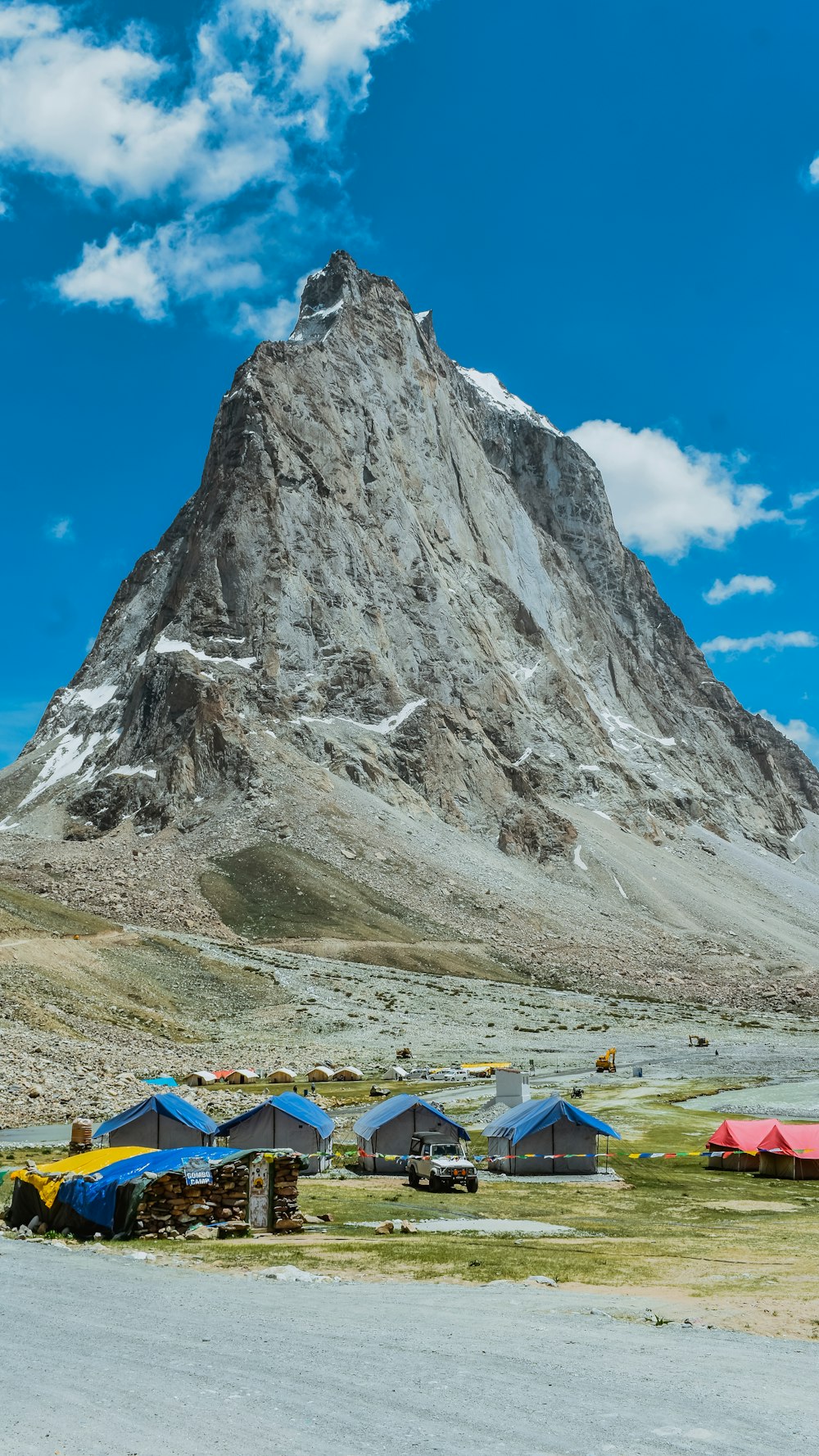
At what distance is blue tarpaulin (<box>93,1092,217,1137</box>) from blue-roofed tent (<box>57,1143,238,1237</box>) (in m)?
7.55

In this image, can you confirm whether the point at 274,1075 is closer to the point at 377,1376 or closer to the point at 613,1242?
the point at 613,1242

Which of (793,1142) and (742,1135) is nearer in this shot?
(793,1142)

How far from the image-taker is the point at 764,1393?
1039 centimetres

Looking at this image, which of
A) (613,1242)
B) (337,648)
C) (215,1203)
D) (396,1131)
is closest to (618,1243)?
(613,1242)

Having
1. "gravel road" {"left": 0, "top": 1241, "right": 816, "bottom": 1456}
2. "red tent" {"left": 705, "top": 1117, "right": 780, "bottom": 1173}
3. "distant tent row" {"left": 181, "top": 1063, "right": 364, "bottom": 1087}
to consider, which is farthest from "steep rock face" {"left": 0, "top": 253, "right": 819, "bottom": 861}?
"gravel road" {"left": 0, "top": 1241, "right": 816, "bottom": 1456}

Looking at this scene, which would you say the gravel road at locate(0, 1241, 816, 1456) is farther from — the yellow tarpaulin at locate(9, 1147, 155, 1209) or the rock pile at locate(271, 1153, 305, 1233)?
the yellow tarpaulin at locate(9, 1147, 155, 1209)

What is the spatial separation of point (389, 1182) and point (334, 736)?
118 metres

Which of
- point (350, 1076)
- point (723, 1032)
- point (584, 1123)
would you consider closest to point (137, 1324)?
point (584, 1123)

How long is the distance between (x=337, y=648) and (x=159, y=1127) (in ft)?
428

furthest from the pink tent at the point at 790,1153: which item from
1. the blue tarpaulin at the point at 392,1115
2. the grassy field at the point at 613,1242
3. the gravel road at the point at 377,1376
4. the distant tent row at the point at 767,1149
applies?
the gravel road at the point at 377,1376

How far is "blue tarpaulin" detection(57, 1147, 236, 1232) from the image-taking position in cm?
2044

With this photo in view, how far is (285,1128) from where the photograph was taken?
30609 mm

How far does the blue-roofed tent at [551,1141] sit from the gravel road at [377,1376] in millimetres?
16927

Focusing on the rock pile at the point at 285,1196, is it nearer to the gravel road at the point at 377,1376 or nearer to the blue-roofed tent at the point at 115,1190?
the blue-roofed tent at the point at 115,1190
